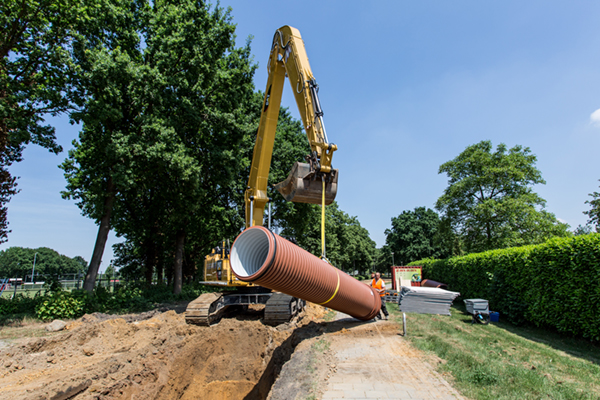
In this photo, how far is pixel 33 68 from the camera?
14.4 metres

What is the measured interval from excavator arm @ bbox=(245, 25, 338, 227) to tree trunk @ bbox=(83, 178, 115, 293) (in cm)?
843

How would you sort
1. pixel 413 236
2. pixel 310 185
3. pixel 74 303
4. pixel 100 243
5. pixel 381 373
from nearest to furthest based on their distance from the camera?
pixel 381 373
pixel 310 185
pixel 74 303
pixel 100 243
pixel 413 236

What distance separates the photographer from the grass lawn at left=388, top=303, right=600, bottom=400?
4961mm

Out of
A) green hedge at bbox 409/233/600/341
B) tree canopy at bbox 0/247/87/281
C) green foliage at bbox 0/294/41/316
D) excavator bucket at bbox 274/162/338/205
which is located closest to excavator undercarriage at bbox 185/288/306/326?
excavator bucket at bbox 274/162/338/205

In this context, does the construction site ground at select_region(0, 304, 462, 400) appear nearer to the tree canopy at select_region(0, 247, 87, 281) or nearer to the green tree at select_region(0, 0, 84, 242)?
the green tree at select_region(0, 0, 84, 242)

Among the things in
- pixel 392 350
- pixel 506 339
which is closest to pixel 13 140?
pixel 392 350

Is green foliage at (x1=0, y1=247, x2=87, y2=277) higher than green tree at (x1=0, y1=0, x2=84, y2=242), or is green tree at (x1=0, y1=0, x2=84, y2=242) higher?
green tree at (x1=0, y1=0, x2=84, y2=242)

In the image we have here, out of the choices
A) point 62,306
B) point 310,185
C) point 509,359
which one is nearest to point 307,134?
point 310,185

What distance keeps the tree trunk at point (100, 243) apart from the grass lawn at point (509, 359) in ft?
44.6

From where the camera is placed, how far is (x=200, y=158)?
18.0 meters

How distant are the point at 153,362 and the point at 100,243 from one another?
1023cm

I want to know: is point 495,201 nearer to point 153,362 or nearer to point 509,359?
point 509,359

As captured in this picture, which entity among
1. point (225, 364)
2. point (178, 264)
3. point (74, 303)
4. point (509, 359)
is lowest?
point (225, 364)

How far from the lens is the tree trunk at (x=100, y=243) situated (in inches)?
590
